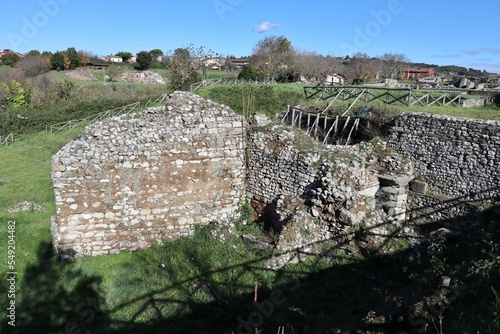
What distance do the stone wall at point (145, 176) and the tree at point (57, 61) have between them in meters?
55.3

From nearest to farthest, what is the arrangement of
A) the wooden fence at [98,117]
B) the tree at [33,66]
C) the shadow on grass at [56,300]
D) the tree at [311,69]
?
1. the shadow on grass at [56,300]
2. the wooden fence at [98,117]
3. the tree at [311,69]
4. the tree at [33,66]

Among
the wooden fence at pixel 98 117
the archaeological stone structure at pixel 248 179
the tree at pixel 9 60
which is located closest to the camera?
the archaeological stone structure at pixel 248 179

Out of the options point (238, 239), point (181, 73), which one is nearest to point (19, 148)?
point (181, 73)

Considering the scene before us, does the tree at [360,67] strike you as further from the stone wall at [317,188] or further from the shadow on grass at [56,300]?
the shadow on grass at [56,300]

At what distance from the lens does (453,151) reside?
1164 cm

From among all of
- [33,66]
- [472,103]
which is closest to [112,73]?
[33,66]

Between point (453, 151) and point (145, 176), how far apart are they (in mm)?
9767

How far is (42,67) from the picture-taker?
5741 cm

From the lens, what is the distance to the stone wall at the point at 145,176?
990 cm

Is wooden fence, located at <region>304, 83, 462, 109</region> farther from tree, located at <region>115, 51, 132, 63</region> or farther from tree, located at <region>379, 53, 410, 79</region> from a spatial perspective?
tree, located at <region>115, 51, 132, 63</region>

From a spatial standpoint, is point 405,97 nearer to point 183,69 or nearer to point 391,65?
point 183,69

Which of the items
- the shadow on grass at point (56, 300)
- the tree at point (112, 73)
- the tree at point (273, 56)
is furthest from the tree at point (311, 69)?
the shadow on grass at point (56, 300)

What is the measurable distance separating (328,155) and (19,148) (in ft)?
79.9

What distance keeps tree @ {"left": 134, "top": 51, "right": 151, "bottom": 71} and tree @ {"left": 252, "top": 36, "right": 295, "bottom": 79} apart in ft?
62.2
